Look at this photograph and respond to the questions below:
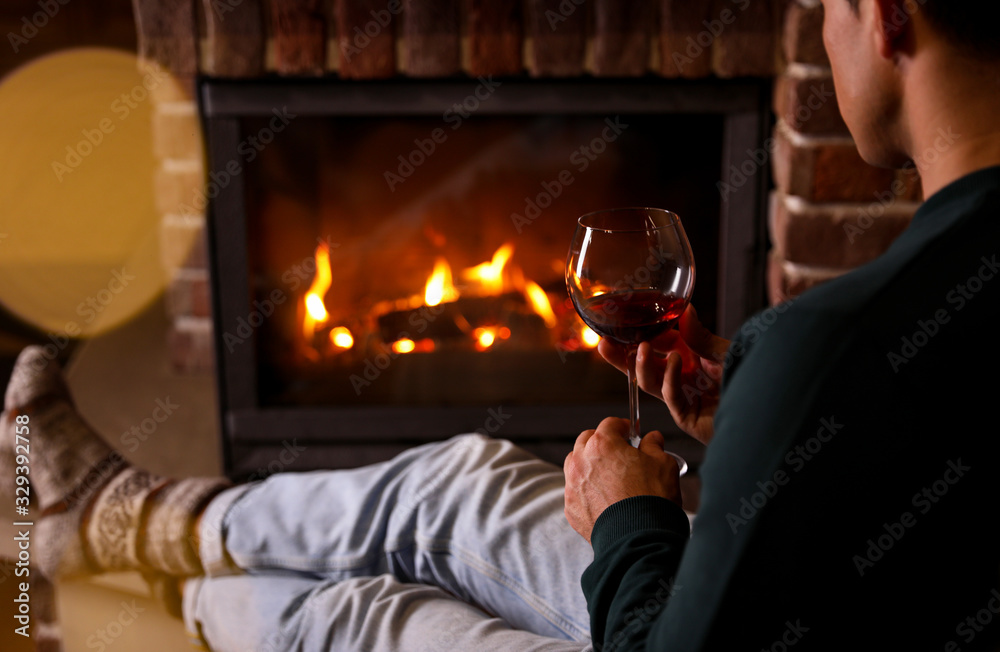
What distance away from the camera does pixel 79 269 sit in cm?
248

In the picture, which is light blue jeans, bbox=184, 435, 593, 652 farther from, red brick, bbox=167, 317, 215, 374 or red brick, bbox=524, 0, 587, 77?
red brick, bbox=167, 317, 215, 374

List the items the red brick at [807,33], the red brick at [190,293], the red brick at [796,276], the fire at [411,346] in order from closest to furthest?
the red brick at [807,33] < the red brick at [796,276] < the fire at [411,346] < the red brick at [190,293]

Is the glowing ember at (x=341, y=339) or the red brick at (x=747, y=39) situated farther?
the glowing ember at (x=341, y=339)

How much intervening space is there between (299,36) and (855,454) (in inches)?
49.9

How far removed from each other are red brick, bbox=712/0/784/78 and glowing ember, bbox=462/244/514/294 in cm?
55

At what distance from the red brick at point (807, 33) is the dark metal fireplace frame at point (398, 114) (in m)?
0.10

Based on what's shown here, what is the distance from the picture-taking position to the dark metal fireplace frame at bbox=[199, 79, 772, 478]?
156 centimetres

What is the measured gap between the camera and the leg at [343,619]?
0.87 m

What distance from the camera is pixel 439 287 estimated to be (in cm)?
181

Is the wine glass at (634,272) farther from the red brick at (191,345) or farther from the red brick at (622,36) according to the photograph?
the red brick at (191,345)

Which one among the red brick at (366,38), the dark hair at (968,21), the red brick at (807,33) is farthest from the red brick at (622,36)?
the dark hair at (968,21)

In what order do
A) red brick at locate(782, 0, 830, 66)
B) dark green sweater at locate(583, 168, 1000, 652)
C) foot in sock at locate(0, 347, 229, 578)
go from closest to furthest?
dark green sweater at locate(583, 168, 1000, 652)
foot in sock at locate(0, 347, 229, 578)
red brick at locate(782, 0, 830, 66)

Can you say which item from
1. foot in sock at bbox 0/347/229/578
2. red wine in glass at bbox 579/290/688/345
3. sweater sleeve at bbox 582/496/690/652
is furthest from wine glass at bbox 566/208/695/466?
foot in sock at bbox 0/347/229/578

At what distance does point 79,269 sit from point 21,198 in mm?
238
